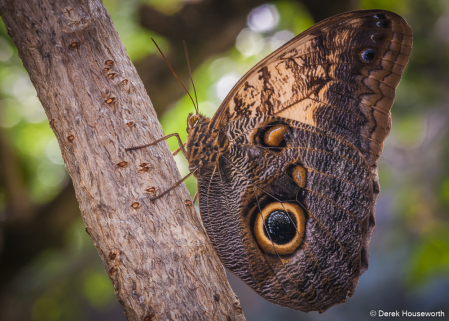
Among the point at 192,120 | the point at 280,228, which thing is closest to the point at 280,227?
the point at 280,228

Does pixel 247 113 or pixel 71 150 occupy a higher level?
pixel 247 113

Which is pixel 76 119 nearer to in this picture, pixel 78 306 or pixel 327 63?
pixel 327 63

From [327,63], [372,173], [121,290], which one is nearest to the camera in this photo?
[121,290]

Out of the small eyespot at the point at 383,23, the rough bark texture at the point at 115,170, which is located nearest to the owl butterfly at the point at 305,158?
the small eyespot at the point at 383,23

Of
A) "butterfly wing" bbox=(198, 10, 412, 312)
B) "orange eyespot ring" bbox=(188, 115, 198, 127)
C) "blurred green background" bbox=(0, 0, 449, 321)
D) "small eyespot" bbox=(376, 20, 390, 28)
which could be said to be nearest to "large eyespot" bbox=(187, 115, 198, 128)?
"orange eyespot ring" bbox=(188, 115, 198, 127)

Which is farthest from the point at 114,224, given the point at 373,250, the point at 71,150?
the point at 373,250

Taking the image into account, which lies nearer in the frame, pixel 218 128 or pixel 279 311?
pixel 218 128

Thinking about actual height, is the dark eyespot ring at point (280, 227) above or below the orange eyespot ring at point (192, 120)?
below

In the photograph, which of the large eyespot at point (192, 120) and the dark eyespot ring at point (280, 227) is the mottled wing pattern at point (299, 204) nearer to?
the dark eyespot ring at point (280, 227)
